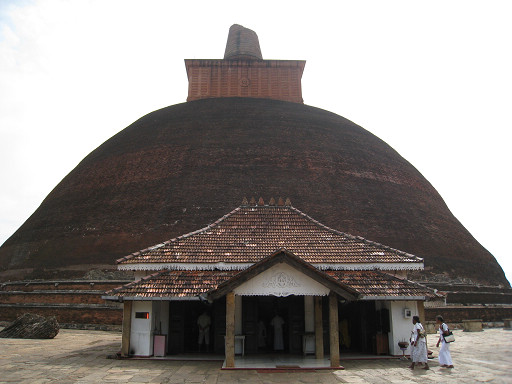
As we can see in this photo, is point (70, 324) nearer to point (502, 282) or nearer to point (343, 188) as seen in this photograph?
point (343, 188)

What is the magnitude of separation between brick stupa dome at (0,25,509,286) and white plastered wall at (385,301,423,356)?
24.8ft

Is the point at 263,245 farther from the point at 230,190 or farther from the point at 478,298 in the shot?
the point at 478,298

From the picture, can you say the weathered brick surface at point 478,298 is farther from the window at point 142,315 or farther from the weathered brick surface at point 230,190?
the window at point 142,315

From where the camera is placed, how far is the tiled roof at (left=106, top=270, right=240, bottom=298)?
10477 millimetres

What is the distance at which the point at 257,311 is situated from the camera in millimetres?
12359

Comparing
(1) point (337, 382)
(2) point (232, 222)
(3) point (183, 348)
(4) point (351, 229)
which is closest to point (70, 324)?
(3) point (183, 348)

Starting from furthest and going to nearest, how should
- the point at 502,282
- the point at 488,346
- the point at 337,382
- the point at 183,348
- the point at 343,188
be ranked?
the point at 502,282 → the point at 343,188 → the point at 488,346 → the point at 183,348 → the point at 337,382

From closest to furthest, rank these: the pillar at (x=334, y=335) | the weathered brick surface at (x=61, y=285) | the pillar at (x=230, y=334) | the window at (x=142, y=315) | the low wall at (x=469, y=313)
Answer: the pillar at (x=230, y=334)
the pillar at (x=334, y=335)
the window at (x=142, y=315)
the weathered brick surface at (x=61, y=285)
the low wall at (x=469, y=313)

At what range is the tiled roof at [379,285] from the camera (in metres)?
10.7

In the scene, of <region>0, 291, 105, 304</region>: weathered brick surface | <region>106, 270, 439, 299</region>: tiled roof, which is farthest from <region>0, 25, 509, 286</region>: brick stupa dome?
<region>106, 270, 439, 299</region>: tiled roof

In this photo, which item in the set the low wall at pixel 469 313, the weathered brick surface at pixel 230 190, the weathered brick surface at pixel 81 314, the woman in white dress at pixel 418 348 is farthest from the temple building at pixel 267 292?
the low wall at pixel 469 313

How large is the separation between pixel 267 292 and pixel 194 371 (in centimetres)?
228

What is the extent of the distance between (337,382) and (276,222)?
239 inches

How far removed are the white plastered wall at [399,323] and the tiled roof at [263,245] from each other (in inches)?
45.0
